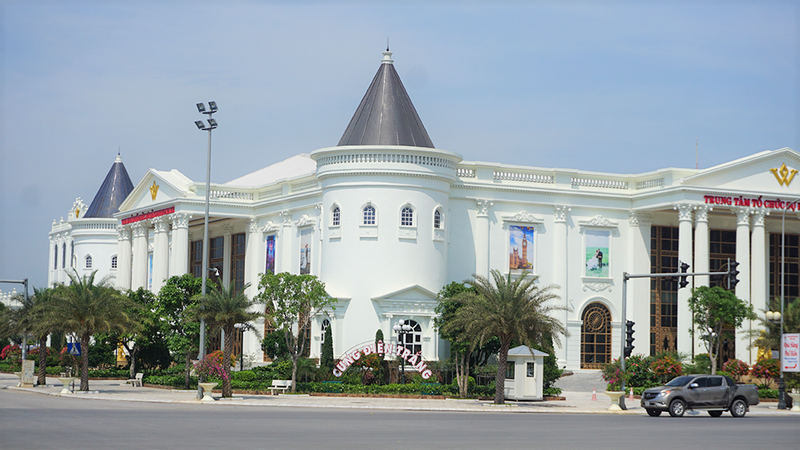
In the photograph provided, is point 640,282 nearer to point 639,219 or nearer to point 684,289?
point 684,289

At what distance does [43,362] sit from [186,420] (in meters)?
25.2

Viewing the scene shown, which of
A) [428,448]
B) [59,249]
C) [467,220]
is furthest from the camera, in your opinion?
[59,249]

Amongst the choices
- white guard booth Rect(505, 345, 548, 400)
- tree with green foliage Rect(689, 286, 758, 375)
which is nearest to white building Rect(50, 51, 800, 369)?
tree with green foliage Rect(689, 286, 758, 375)

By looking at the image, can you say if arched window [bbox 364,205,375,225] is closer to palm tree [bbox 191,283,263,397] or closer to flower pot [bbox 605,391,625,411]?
palm tree [bbox 191,283,263,397]

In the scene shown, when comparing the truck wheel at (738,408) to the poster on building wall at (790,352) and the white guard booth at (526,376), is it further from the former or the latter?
the white guard booth at (526,376)

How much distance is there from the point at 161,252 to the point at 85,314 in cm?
1925

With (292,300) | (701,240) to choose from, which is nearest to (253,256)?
(292,300)

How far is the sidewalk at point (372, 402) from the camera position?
36.2 m

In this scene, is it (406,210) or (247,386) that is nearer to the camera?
(247,386)

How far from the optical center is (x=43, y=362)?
1890 inches

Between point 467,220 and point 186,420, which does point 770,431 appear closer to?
point 186,420

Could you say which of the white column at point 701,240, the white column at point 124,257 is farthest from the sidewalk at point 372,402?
the white column at point 124,257

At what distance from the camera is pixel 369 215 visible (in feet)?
162

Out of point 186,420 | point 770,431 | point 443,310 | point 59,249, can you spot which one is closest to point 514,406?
point 443,310
